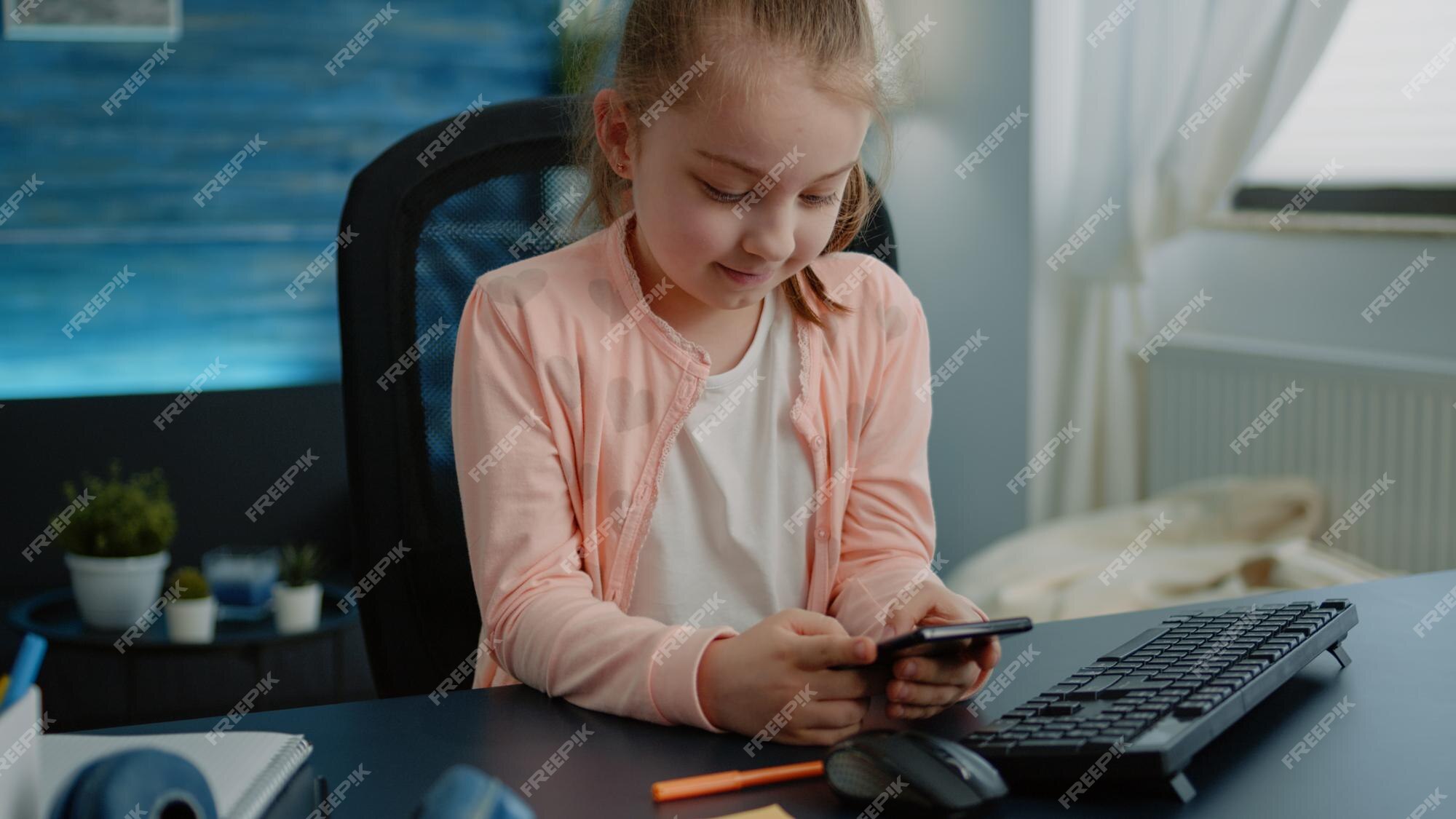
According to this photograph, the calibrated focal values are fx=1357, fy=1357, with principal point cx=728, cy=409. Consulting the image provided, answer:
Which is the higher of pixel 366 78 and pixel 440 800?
→ pixel 366 78

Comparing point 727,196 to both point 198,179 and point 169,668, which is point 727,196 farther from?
point 198,179

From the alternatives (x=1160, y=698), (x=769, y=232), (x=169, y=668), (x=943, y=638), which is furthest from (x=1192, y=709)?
(x=169, y=668)

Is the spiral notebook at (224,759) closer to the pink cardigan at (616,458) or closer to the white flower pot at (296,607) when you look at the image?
the pink cardigan at (616,458)

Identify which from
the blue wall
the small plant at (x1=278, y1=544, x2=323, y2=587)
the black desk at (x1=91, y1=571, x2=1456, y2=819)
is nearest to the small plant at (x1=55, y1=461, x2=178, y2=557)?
the small plant at (x1=278, y1=544, x2=323, y2=587)

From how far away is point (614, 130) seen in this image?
3.13 feet

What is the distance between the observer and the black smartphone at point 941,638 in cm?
67

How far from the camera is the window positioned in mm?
2324

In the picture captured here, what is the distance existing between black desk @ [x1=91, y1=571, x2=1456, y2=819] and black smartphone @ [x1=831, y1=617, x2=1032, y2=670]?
4 centimetres

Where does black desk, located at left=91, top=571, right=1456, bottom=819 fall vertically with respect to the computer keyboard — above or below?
below

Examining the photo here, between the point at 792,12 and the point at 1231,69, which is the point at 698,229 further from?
the point at 1231,69

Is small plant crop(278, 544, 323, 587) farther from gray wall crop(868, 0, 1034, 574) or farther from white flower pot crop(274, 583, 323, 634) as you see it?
gray wall crop(868, 0, 1034, 574)

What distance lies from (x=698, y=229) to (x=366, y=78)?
3.04m

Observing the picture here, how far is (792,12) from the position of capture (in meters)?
0.89

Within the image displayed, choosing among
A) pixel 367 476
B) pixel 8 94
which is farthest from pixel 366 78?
pixel 367 476
